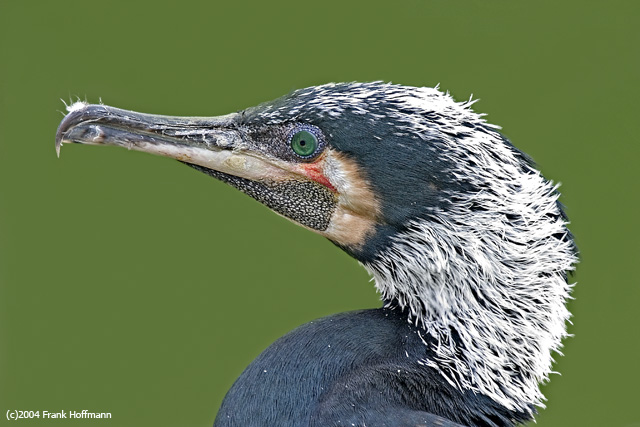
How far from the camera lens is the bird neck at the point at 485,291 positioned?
8.92ft

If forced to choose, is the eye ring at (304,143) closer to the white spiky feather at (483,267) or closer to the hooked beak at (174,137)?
the hooked beak at (174,137)

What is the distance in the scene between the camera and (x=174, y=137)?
2.77 metres

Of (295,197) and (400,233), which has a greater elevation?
(295,197)

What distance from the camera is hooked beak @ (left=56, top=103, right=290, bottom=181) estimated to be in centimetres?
275

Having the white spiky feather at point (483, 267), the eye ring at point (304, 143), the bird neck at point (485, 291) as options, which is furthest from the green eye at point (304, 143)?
the bird neck at point (485, 291)

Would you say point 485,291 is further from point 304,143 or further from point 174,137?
point 174,137

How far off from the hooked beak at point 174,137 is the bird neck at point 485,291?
56 cm

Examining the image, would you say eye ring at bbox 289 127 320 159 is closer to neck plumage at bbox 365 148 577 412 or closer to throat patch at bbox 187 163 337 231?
throat patch at bbox 187 163 337 231

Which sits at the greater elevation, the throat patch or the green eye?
the green eye

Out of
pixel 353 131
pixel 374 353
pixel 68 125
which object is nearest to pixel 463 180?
pixel 353 131

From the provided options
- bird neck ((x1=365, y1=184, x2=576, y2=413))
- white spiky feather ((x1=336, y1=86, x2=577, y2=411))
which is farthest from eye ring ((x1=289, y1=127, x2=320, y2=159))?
bird neck ((x1=365, y1=184, x2=576, y2=413))

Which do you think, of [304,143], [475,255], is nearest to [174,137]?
[304,143]

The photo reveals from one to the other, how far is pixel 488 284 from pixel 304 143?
0.80 meters

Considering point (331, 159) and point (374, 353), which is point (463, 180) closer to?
point (331, 159)
